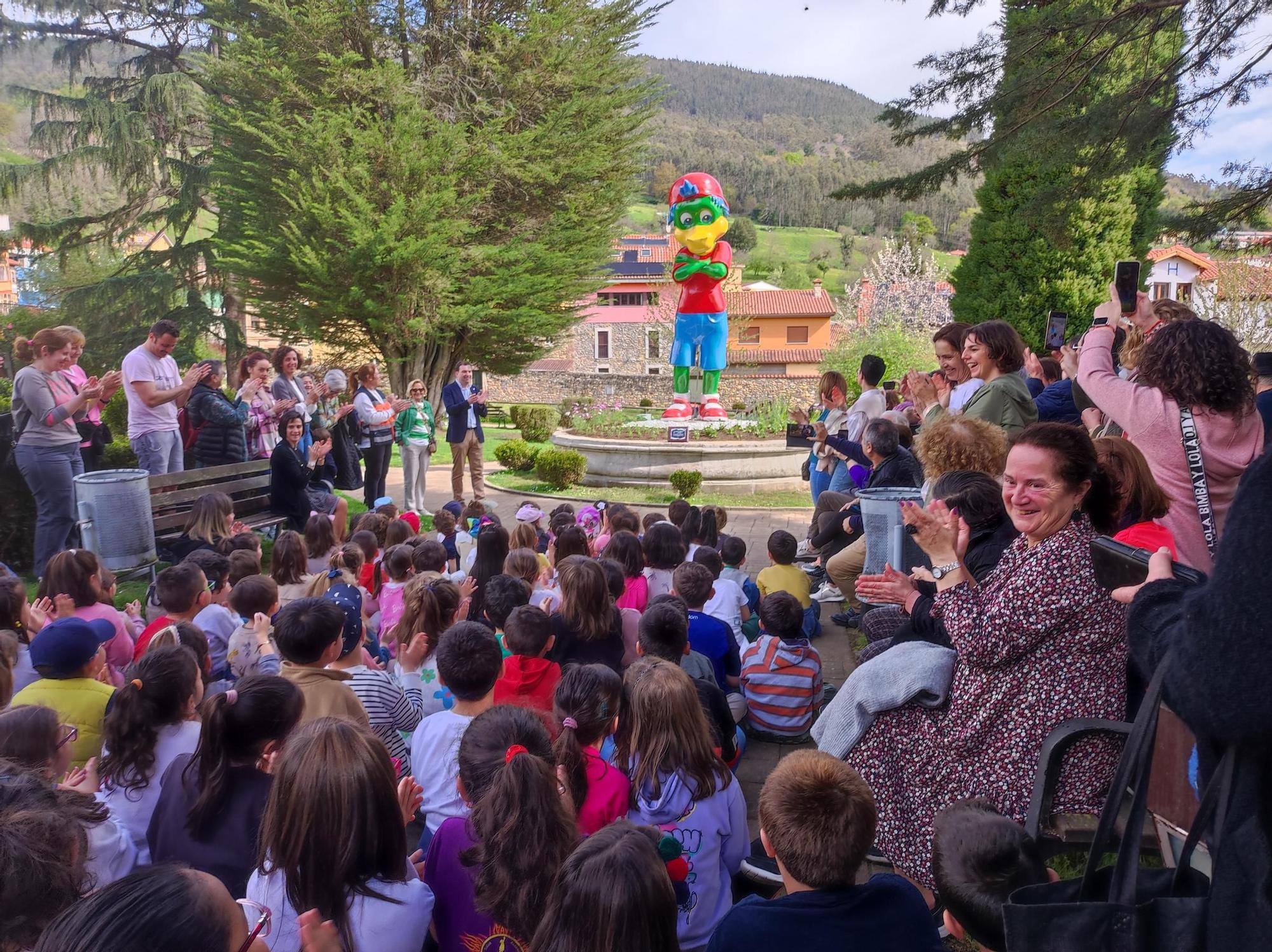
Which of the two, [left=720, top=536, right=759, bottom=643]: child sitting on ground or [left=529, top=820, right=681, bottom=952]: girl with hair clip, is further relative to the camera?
[left=720, top=536, right=759, bottom=643]: child sitting on ground

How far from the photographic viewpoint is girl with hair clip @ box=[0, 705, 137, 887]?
7.52 feet

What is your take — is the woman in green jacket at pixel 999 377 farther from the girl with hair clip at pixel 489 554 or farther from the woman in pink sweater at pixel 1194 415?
the girl with hair clip at pixel 489 554

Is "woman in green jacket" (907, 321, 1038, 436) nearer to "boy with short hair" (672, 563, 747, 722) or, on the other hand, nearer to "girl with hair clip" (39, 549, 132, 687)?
"boy with short hair" (672, 563, 747, 722)

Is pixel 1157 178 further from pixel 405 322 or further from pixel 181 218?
pixel 181 218

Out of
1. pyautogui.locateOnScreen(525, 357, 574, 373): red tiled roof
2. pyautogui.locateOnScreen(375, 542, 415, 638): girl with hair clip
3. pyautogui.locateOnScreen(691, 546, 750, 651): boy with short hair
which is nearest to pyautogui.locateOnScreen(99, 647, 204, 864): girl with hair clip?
pyautogui.locateOnScreen(375, 542, 415, 638): girl with hair clip

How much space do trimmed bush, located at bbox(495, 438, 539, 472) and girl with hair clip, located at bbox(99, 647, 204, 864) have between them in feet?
40.6

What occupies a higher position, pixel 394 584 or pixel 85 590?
pixel 85 590

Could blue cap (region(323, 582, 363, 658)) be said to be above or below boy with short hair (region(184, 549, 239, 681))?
above

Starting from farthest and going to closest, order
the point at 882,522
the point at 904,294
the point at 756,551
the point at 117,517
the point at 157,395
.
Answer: the point at 904,294, the point at 756,551, the point at 157,395, the point at 117,517, the point at 882,522

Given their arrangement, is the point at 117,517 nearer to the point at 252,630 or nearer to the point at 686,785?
the point at 252,630

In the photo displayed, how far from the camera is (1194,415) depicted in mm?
2777

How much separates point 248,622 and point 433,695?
39.2 inches

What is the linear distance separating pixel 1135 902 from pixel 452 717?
2.13 m

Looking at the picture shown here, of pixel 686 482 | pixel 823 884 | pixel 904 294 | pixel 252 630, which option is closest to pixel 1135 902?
pixel 823 884
